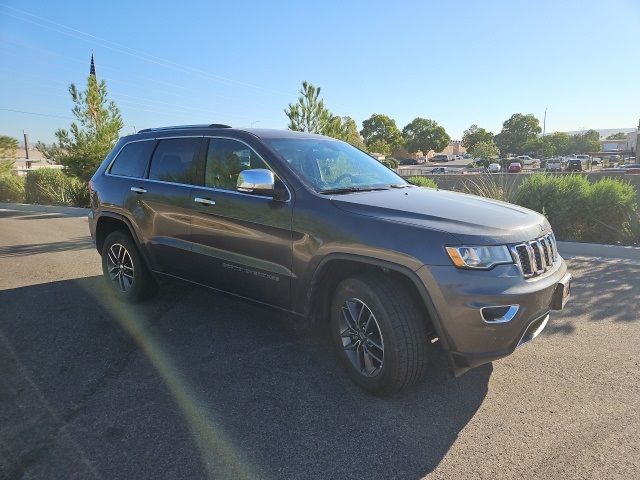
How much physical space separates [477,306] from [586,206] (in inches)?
264

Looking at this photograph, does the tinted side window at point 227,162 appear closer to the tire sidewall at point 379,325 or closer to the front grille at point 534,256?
the tire sidewall at point 379,325

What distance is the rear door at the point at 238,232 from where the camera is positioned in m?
3.47

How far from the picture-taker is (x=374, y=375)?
3082mm

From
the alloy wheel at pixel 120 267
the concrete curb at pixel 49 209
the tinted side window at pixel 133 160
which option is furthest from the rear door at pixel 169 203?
the concrete curb at pixel 49 209

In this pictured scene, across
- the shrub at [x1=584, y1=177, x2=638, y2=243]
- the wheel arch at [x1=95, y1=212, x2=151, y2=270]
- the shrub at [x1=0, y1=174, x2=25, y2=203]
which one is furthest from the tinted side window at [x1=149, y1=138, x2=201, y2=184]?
the shrub at [x1=0, y1=174, x2=25, y2=203]

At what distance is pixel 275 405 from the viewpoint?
3.08 metres

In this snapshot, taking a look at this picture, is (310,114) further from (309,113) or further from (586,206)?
(586,206)

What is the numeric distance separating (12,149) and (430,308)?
27827 millimetres

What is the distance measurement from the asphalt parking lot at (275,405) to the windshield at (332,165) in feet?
4.62

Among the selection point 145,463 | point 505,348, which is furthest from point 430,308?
point 145,463

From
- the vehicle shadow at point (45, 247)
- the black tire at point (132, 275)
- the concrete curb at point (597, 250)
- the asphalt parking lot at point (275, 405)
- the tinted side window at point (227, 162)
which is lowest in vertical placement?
the asphalt parking lot at point (275, 405)

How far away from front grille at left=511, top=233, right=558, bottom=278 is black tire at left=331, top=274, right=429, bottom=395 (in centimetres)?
68

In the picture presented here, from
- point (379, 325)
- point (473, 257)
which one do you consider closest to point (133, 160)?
point (379, 325)

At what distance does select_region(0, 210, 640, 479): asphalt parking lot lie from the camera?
251 centimetres
